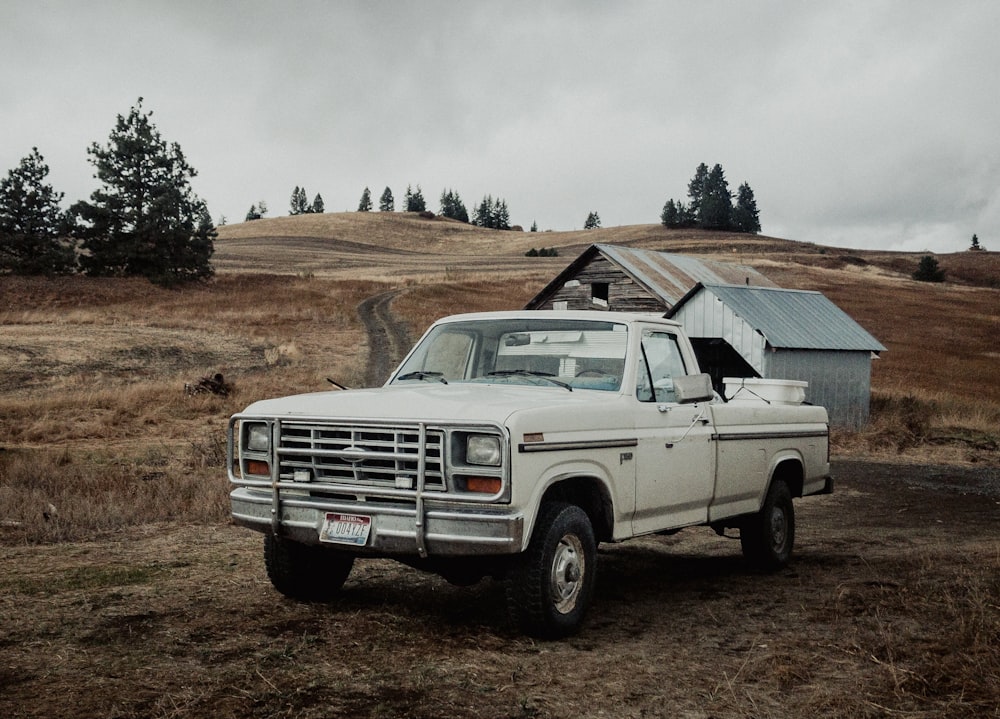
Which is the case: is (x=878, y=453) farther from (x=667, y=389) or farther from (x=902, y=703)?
(x=902, y=703)

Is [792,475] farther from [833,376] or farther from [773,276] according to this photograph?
[773,276]

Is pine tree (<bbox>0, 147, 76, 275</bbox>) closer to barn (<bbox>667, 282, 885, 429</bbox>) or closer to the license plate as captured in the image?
barn (<bbox>667, 282, 885, 429</bbox>)

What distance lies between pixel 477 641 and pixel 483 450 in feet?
3.83

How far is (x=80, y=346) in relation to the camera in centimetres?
A: 2959

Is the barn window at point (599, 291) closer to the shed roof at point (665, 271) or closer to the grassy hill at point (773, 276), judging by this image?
the shed roof at point (665, 271)

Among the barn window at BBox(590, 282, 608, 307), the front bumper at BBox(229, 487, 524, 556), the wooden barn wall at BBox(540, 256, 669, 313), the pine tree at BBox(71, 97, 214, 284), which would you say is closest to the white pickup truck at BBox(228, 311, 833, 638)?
the front bumper at BBox(229, 487, 524, 556)

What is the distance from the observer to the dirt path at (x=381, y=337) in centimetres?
3102

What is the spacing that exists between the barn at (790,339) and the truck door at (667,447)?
15458 mm

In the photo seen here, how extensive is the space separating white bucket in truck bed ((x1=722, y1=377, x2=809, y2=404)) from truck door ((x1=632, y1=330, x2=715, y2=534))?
1.35 meters

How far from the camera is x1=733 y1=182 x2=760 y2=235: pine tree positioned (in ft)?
415

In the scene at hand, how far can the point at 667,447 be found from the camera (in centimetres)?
673

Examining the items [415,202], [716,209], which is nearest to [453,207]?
[415,202]

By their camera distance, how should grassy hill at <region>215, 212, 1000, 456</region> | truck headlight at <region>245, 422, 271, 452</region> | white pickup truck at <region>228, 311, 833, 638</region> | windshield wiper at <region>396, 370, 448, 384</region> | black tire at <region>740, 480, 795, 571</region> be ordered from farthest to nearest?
grassy hill at <region>215, 212, 1000, 456</region> → black tire at <region>740, 480, 795, 571</region> → windshield wiper at <region>396, 370, 448, 384</region> → truck headlight at <region>245, 422, 271, 452</region> → white pickup truck at <region>228, 311, 833, 638</region>

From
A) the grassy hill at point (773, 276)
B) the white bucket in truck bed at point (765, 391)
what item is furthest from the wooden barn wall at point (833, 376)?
the white bucket in truck bed at point (765, 391)
